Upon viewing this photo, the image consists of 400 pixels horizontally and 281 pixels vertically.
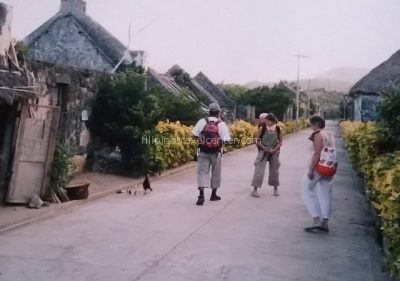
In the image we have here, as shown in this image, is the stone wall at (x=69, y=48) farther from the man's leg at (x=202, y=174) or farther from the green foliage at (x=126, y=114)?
the man's leg at (x=202, y=174)

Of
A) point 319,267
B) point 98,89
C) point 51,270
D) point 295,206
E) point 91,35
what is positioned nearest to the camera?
point 51,270

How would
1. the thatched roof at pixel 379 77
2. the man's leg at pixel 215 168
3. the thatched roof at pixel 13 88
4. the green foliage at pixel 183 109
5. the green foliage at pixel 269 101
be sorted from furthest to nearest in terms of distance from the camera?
1. the green foliage at pixel 269 101
2. the thatched roof at pixel 379 77
3. the green foliage at pixel 183 109
4. the man's leg at pixel 215 168
5. the thatched roof at pixel 13 88

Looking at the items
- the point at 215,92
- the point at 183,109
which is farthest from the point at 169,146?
the point at 215,92

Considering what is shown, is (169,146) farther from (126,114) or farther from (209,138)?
(209,138)

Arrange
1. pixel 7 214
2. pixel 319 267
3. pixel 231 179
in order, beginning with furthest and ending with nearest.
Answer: pixel 231 179
pixel 7 214
pixel 319 267

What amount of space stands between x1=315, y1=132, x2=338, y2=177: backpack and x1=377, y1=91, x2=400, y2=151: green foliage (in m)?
1.47

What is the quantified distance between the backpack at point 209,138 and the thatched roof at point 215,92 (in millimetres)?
31976

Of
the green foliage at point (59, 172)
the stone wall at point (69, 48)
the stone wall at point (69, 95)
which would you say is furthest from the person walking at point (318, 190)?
the stone wall at point (69, 48)

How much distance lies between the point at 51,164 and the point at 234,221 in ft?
10.7

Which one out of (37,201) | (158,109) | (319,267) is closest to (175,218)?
(37,201)

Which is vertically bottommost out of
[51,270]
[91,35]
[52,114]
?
[51,270]

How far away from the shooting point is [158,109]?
13023mm

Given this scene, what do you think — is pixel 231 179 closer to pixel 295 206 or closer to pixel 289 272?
pixel 295 206

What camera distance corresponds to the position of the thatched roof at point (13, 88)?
760 cm
